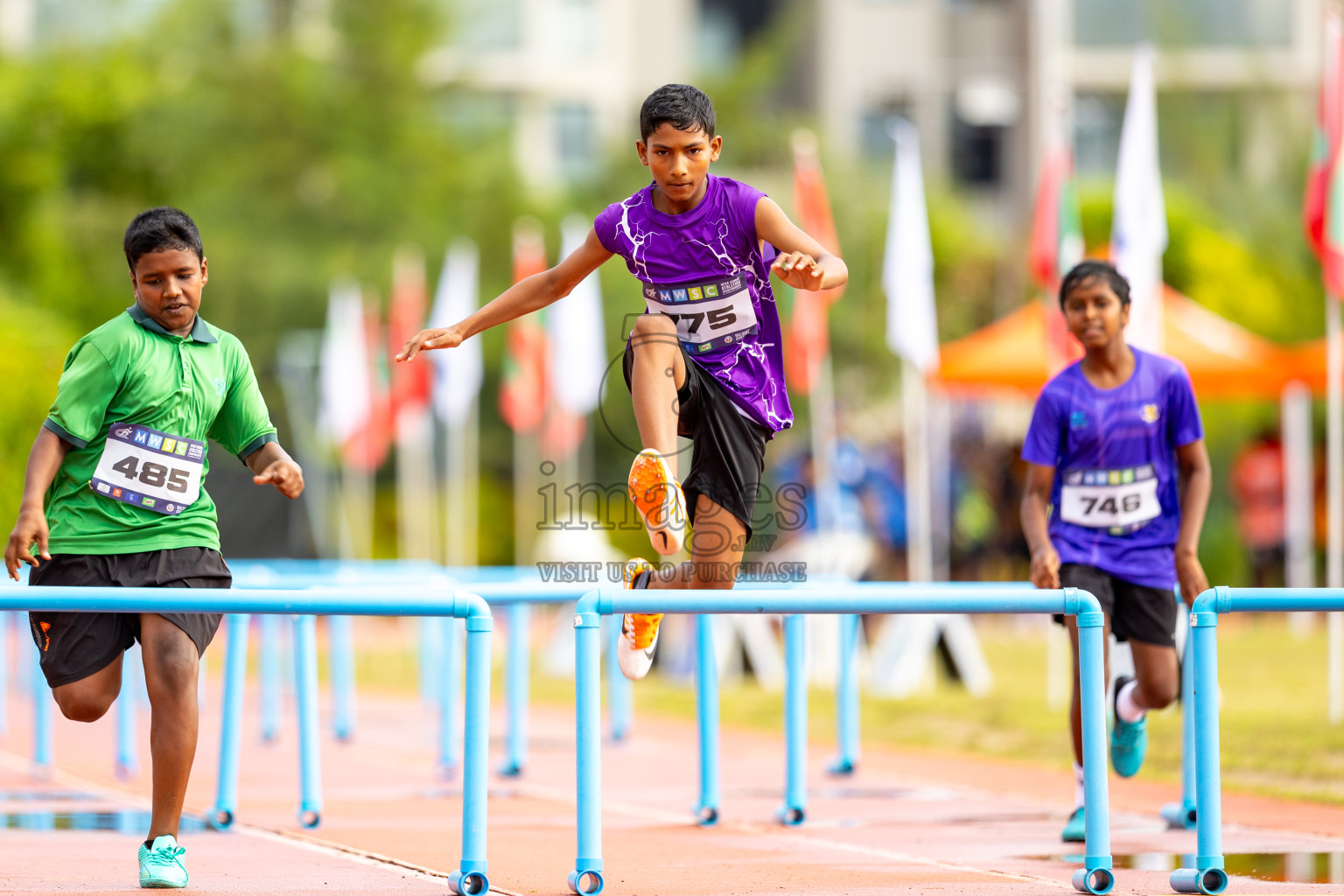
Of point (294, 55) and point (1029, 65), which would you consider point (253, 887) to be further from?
point (1029, 65)

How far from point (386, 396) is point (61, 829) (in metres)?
15.4

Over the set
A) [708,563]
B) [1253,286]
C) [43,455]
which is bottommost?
[708,563]

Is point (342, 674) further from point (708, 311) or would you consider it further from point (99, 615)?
point (708, 311)

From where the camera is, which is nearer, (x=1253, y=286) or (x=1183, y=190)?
(x=1253, y=286)

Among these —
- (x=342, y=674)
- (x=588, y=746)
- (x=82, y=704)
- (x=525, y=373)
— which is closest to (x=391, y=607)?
(x=588, y=746)

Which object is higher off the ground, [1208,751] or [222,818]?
[1208,751]

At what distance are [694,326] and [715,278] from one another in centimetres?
17

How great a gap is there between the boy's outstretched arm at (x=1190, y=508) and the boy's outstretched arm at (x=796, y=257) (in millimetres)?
1879

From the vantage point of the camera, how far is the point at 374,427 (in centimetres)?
2141

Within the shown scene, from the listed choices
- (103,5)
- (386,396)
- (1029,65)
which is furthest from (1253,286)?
(103,5)

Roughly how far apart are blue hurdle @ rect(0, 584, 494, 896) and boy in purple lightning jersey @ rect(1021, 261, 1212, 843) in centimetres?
238

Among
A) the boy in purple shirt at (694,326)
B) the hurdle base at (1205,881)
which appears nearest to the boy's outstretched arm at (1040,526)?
the boy in purple shirt at (694,326)

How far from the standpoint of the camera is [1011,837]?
645 cm

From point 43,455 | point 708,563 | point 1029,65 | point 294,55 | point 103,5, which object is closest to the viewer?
point 43,455
